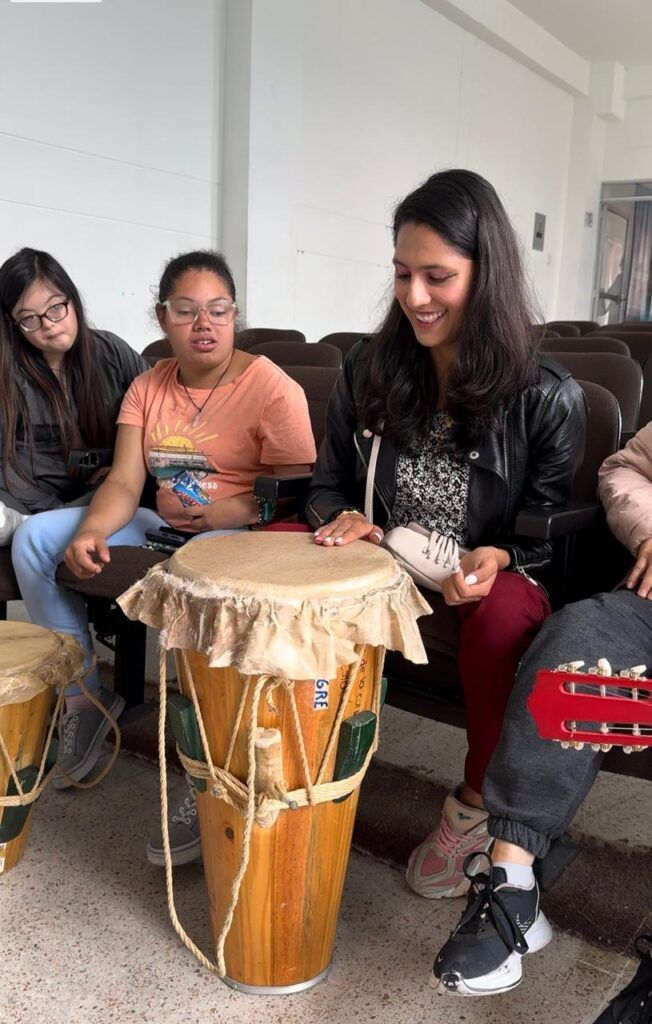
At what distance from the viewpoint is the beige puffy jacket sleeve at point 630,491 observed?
148 centimetres

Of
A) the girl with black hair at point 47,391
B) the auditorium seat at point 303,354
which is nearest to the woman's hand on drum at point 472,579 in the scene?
the girl with black hair at point 47,391

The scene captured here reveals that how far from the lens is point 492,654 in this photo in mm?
1343

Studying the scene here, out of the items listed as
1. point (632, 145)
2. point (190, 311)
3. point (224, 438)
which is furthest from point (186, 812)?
point (632, 145)

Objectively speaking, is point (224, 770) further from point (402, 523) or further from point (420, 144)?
point (420, 144)

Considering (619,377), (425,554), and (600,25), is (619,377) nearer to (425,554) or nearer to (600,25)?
(425,554)

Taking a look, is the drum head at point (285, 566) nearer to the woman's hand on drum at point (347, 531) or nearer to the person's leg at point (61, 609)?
the woman's hand on drum at point (347, 531)

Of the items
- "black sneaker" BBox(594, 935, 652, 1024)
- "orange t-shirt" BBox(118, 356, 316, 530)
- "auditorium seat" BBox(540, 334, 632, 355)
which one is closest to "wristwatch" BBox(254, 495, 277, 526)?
"orange t-shirt" BBox(118, 356, 316, 530)

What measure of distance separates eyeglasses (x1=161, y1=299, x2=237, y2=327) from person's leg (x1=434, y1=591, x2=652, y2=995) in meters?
1.04

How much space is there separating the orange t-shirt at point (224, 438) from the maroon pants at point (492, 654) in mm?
715

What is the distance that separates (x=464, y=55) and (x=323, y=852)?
339 inches

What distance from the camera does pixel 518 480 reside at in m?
1.59

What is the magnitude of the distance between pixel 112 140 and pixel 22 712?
4.33 meters

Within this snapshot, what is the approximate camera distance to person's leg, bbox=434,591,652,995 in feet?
3.91

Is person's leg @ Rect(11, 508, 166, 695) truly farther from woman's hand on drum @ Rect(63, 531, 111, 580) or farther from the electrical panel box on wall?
the electrical panel box on wall
